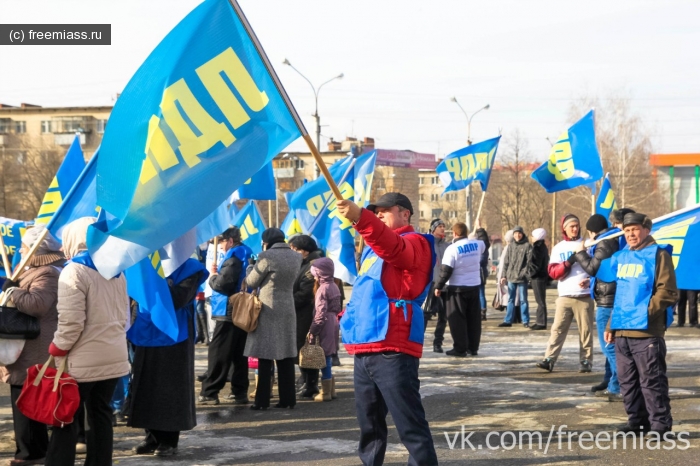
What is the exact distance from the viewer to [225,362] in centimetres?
989

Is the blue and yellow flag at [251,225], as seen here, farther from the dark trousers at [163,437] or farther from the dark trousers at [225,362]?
the dark trousers at [163,437]

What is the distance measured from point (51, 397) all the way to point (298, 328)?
4593mm

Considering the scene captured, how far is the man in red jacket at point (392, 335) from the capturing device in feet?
18.5

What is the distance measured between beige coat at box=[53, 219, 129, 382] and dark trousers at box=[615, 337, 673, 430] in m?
4.31

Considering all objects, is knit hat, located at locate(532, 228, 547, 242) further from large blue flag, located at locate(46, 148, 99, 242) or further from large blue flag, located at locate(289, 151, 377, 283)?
large blue flag, located at locate(46, 148, 99, 242)

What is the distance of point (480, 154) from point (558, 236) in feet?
186

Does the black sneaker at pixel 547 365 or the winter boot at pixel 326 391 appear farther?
the black sneaker at pixel 547 365

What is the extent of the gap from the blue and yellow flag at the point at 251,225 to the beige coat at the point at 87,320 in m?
8.34

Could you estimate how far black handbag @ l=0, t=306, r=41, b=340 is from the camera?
6.68m

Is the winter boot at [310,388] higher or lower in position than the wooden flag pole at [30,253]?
lower

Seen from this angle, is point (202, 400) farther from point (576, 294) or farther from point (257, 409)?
point (576, 294)

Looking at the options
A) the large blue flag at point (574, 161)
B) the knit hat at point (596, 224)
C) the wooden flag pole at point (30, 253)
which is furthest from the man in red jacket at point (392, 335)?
the large blue flag at point (574, 161)

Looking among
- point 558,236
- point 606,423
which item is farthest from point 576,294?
point 558,236

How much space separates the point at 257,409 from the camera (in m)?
9.38
